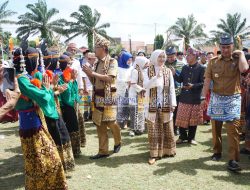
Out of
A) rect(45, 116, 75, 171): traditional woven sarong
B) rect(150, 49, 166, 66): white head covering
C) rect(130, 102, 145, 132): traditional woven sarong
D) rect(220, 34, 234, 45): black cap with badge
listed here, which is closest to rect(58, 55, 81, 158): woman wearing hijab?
rect(45, 116, 75, 171): traditional woven sarong

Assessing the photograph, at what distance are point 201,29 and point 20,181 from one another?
165 feet

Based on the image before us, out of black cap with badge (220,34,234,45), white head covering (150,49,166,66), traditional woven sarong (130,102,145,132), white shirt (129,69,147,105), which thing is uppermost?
black cap with badge (220,34,234,45)

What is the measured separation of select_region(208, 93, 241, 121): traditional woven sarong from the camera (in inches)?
199

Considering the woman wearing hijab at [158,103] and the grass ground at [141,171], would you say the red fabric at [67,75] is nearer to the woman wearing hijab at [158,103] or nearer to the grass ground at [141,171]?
the woman wearing hijab at [158,103]

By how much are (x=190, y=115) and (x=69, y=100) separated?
2.69 metres

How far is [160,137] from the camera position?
5.80 m

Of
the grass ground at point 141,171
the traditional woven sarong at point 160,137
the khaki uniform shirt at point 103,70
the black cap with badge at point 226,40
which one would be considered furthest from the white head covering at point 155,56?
the grass ground at point 141,171

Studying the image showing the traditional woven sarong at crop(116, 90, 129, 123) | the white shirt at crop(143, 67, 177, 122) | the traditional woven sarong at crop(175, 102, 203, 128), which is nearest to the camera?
the white shirt at crop(143, 67, 177, 122)

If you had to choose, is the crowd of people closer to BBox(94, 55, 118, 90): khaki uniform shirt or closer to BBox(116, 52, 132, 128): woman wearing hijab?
BBox(94, 55, 118, 90): khaki uniform shirt

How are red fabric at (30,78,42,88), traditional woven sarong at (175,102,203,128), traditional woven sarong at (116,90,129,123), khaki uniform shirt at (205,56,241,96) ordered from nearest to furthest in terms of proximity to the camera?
red fabric at (30,78,42,88) → khaki uniform shirt at (205,56,241,96) → traditional woven sarong at (175,102,203,128) → traditional woven sarong at (116,90,129,123)

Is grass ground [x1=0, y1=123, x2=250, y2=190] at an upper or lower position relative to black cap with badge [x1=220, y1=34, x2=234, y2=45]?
lower

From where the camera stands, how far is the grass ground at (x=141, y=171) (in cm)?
457

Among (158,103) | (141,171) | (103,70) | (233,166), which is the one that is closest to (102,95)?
(103,70)

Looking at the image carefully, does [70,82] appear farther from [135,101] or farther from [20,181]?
[135,101]
